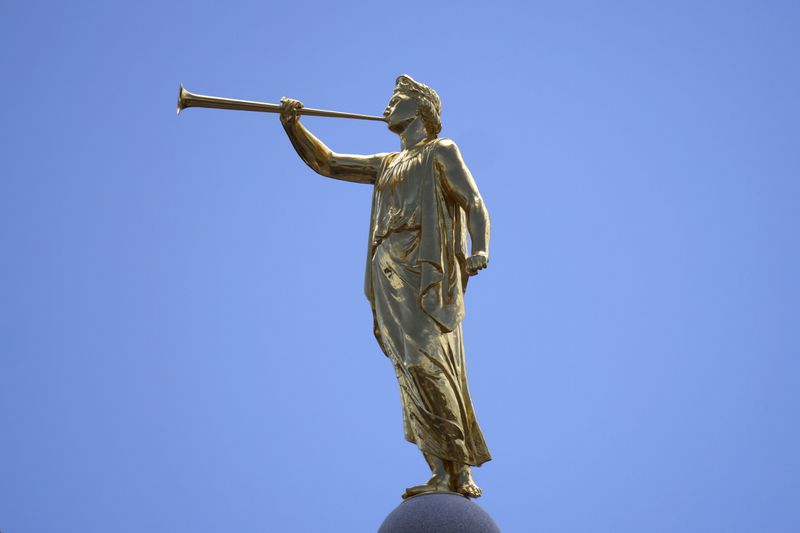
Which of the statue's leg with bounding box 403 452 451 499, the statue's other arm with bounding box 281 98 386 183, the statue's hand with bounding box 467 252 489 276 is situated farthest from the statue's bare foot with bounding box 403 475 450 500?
the statue's other arm with bounding box 281 98 386 183

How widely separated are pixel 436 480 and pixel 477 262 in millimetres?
1794

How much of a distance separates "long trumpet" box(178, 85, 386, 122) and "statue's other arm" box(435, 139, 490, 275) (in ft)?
2.93

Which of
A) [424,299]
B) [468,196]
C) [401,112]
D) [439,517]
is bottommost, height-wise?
[439,517]

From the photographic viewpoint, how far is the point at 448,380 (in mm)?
9945

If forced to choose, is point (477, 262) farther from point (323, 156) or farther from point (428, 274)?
point (323, 156)

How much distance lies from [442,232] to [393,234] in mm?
433

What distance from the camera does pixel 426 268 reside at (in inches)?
399

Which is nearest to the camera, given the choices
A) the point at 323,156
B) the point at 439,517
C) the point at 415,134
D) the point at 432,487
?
the point at 439,517

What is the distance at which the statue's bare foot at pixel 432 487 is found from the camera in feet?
31.7

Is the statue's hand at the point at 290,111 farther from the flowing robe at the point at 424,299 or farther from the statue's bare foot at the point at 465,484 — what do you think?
the statue's bare foot at the point at 465,484

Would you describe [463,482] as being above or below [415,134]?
below

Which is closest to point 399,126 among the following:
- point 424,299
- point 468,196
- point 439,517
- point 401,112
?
point 401,112

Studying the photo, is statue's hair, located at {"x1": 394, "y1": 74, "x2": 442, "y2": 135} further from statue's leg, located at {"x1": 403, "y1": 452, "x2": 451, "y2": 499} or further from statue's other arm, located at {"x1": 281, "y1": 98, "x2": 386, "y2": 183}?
statue's leg, located at {"x1": 403, "y1": 452, "x2": 451, "y2": 499}

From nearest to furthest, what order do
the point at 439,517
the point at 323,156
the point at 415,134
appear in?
the point at 439,517, the point at 415,134, the point at 323,156
